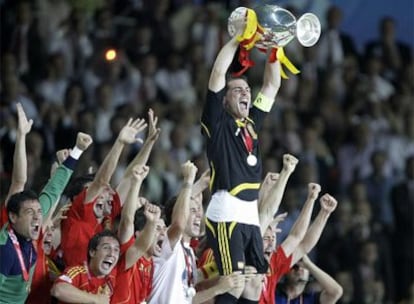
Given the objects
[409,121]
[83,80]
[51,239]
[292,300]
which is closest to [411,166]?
[409,121]

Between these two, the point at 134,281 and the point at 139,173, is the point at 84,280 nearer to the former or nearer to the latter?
the point at 134,281

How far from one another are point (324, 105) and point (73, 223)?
695cm

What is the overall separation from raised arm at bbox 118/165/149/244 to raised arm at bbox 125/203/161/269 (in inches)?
4.4

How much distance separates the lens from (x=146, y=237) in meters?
11.9

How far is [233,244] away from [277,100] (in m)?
6.91

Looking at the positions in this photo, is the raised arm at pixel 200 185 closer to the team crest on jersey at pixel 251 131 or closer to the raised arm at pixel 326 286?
the team crest on jersey at pixel 251 131

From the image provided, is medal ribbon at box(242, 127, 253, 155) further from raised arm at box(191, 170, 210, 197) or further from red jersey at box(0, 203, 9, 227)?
red jersey at box(0, 203, 9, 227)

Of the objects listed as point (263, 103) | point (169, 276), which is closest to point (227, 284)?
point (169, 276)

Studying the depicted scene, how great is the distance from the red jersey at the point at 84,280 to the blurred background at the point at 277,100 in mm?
3506

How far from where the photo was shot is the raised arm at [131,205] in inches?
474

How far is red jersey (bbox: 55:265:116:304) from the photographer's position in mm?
11766

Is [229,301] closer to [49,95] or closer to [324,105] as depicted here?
[49,95]

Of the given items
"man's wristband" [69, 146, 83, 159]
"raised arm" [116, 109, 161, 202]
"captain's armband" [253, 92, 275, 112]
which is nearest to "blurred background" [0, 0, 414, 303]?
"raised arm" [116, 109, 161, 202]

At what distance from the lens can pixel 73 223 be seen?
12.5 meters
